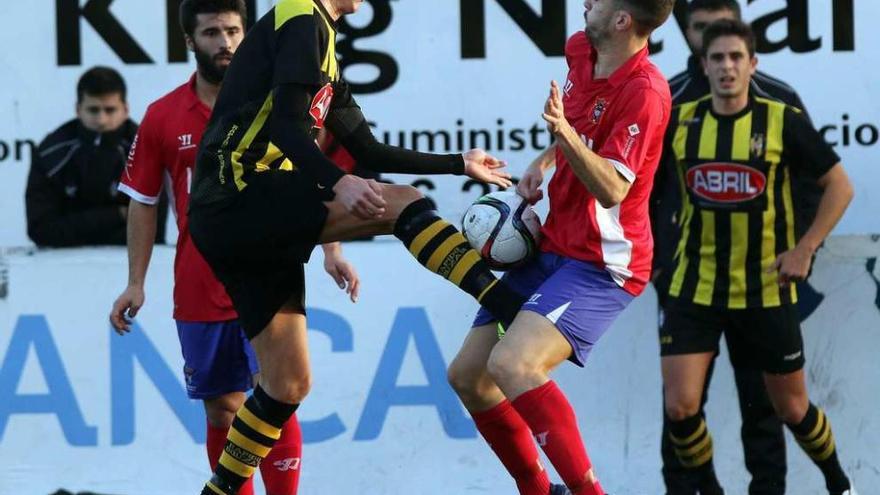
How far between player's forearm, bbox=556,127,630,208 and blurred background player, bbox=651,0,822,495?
2050 mm

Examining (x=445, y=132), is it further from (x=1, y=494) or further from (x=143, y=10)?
(x=1, y=494)

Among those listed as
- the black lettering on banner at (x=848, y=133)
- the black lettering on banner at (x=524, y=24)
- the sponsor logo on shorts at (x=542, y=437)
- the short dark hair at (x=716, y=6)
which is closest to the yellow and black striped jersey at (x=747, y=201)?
the short dark hair at (x=716, y=6)

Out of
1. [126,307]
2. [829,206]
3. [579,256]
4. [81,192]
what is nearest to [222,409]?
[126,307]

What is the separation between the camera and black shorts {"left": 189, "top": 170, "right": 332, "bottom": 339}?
6.06 metres

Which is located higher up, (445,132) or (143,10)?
(143,10)

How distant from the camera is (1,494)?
834 centimetres

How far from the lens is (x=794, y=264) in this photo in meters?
7.82

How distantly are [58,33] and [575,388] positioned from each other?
3.09 metres

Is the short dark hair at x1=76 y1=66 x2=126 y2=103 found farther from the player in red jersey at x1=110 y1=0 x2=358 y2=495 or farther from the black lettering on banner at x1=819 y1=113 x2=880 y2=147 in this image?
the black lettering on banner at x1=819 y1=113 x2=880 y2=147

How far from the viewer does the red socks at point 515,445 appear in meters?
6.58

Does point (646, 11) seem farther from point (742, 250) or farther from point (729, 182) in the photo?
point (742, 250)

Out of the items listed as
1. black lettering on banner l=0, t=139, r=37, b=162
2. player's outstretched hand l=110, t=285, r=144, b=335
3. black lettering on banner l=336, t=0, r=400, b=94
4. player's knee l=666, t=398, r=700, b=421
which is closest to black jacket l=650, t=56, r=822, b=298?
player's knee l=666, t=398, r=700, b=421

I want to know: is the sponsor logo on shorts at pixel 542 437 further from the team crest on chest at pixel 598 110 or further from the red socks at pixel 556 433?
the team crest on chest at pixel 598 110

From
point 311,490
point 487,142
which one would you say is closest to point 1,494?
point 311,490
